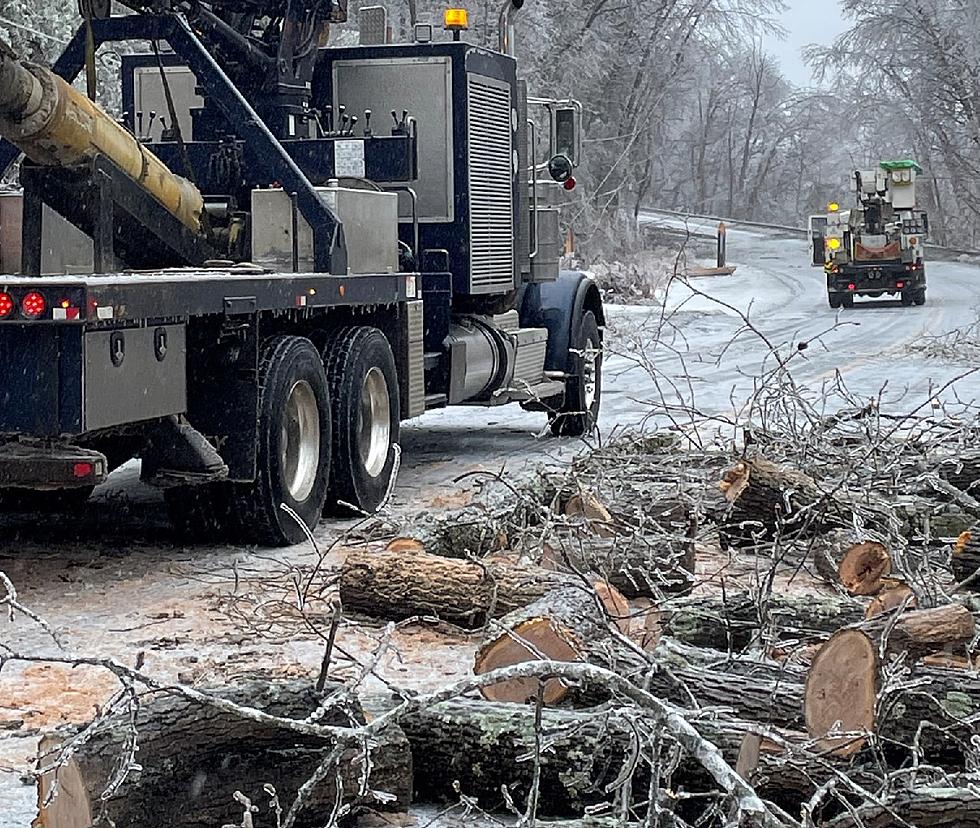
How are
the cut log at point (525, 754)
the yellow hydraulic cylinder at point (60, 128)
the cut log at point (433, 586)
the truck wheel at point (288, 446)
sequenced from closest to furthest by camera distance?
1. the cut log at point (525, 754)
2. the cut log at point (433, 586)
3. the yellow hydraulic cylinder at point (60, 128)
4. the truck wheel at point (288, 446)

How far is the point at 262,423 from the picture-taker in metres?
8.35

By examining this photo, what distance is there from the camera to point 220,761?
432cm

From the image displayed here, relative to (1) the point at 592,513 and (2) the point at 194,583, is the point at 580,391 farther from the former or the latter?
(2) the point at 194,583

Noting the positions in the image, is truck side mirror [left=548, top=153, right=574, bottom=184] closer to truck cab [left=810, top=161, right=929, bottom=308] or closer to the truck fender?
the truck fender

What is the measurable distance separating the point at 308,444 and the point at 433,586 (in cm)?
243

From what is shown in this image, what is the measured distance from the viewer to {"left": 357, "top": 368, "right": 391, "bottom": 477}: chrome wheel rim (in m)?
9.98

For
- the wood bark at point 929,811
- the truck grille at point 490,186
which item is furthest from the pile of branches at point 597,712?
the truck grille at point 490,186

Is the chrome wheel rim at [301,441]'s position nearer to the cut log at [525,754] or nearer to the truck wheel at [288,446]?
the truck wheel at [288,446]

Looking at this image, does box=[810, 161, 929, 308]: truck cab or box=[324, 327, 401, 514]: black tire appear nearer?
box=[324, 327, 401, 514]: black tire

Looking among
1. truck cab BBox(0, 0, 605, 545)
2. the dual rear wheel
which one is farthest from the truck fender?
the dual rear wheel

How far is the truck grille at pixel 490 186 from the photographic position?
1160 centimetres

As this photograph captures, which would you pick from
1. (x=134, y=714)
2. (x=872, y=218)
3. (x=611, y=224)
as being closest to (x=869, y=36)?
(x=611, y=224)

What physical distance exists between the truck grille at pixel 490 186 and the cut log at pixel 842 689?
7406mm

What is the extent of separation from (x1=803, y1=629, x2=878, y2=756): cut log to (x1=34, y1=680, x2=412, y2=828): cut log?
113 centimetres
